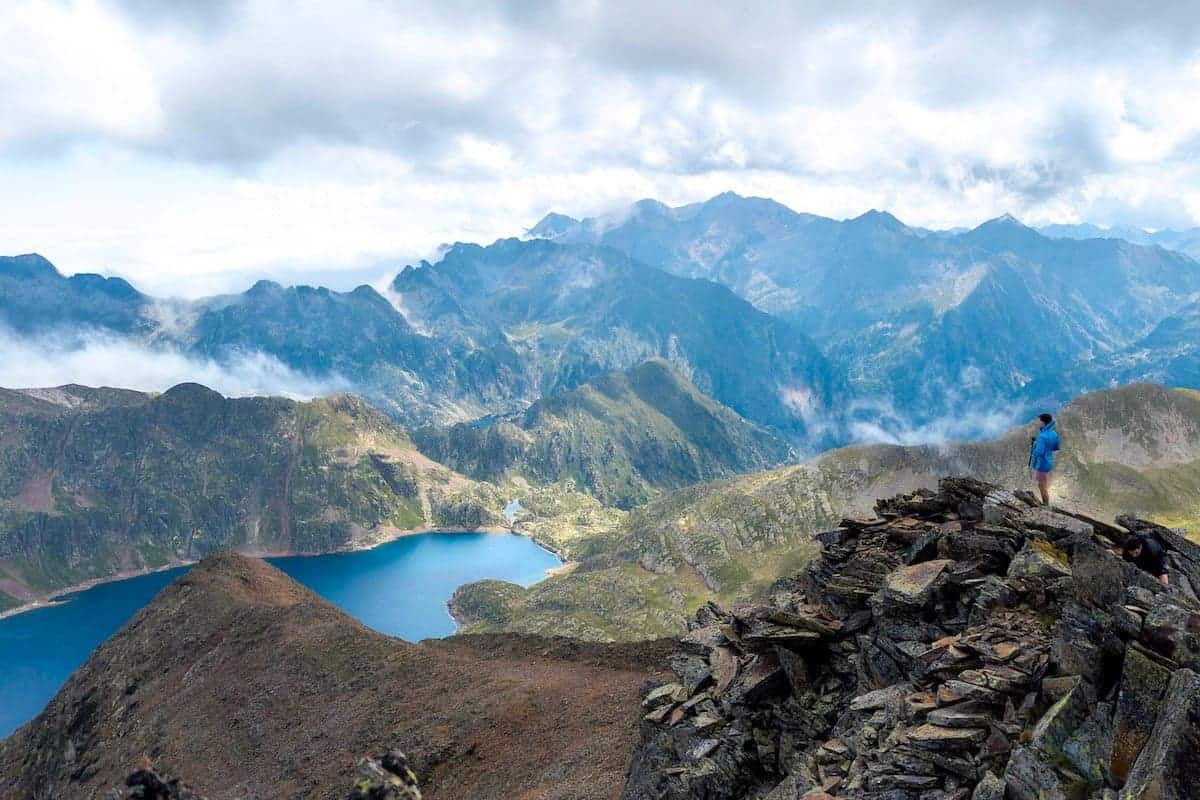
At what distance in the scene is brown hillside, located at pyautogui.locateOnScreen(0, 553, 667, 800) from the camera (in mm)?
51906

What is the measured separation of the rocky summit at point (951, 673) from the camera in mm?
18500

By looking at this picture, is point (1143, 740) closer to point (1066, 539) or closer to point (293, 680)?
point (1066, 539)

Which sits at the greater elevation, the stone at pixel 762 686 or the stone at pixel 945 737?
the stone at pixel 945 737

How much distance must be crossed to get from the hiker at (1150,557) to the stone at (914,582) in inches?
266

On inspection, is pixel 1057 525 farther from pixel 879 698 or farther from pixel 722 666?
pixel 722 666

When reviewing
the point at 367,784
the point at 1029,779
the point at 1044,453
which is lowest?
the point at 367,784

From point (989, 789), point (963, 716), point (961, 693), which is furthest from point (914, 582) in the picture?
point (989, 789)

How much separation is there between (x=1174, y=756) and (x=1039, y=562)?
424 inches

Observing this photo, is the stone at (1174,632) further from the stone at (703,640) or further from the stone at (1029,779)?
the stone at (703,640)

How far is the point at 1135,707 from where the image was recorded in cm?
1830

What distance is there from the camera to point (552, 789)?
43.3 meters

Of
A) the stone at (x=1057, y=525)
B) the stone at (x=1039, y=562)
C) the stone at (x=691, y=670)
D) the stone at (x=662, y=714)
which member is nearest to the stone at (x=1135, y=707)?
the stone at (x=1039, y=562)

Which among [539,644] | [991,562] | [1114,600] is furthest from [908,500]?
[539,644]

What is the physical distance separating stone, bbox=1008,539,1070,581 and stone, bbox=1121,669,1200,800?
8.57 metres
